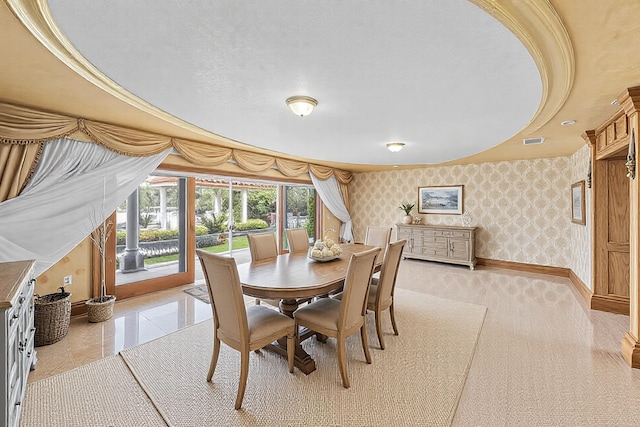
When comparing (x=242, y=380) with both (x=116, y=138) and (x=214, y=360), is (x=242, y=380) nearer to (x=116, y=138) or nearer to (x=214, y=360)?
(x=214, y=360)

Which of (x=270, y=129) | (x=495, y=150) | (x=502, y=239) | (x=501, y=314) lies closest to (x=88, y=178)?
(x=270, y=129)

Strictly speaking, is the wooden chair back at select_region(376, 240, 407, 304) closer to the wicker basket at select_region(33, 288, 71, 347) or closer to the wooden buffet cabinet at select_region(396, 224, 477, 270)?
the wicker basket at select_region(33, 288, 71, 347)

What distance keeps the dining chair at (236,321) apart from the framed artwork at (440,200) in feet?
17.9

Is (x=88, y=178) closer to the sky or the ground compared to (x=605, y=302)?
closer to the sky

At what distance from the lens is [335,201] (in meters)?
7.52

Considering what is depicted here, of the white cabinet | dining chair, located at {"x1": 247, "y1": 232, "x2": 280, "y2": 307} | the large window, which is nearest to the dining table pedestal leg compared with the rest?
dining chair, located at {"x1": 247, "y1": 232, "x2": 280, "y2": 307}

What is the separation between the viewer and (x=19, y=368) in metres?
1.80

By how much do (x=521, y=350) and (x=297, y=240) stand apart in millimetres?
2842

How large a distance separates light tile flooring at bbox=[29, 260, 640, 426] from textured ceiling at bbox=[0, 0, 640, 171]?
2.23m

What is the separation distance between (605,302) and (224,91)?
16.6 ft

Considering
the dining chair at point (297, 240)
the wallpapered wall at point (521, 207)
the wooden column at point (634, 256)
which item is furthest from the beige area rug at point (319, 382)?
the wallpapered wall at point (521, 207)

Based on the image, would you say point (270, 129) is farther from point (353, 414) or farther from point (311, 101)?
point (353, 414)

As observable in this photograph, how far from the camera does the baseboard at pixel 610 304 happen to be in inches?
140

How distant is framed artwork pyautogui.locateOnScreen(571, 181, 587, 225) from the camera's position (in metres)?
4.34
